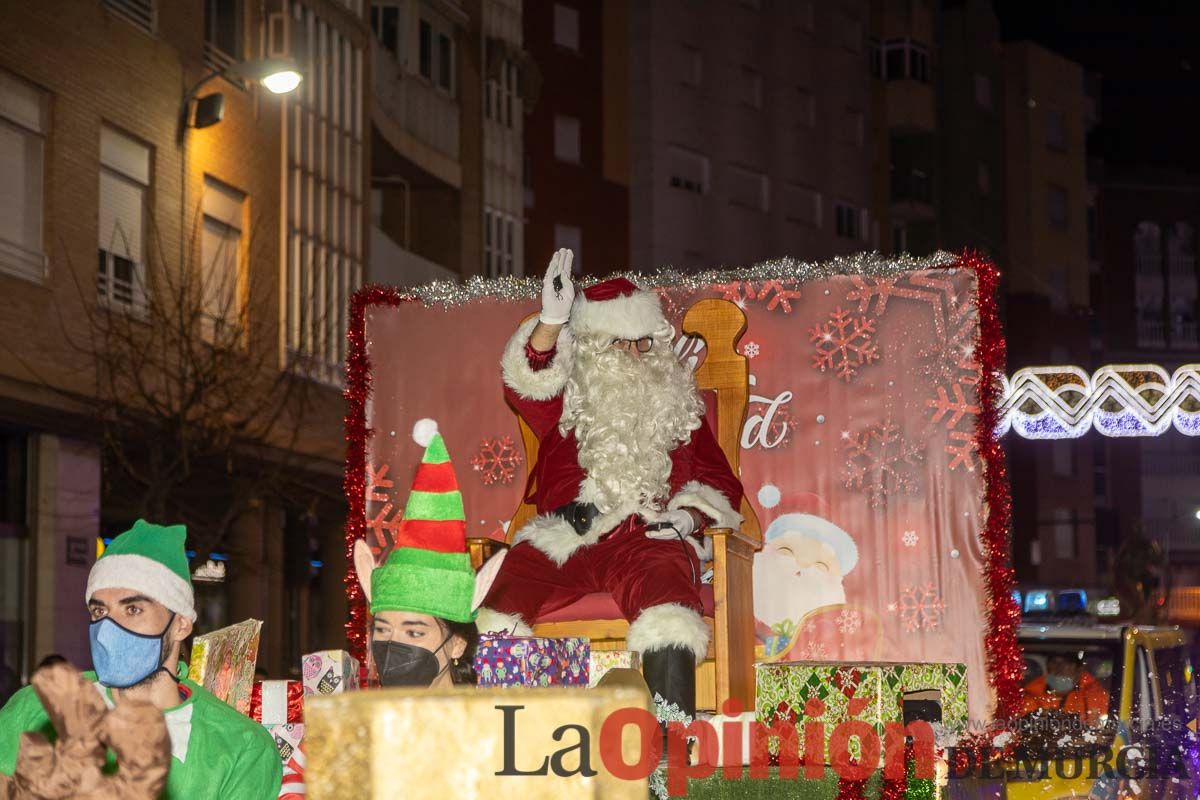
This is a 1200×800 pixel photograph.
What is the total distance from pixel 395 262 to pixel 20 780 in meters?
24.5

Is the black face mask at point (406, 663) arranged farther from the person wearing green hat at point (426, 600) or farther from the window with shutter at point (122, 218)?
the window with shutter at point (122, 218)

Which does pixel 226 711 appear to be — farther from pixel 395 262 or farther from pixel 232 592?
pixel 395 262

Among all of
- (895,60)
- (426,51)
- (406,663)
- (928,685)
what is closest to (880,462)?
(928,685)

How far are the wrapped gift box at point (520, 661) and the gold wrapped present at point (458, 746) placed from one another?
7.34 ft

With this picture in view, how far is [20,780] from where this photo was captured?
271 centimetres

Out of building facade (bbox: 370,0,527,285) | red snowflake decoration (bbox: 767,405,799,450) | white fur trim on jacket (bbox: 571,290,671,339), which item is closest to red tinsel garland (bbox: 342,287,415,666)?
white fur trim on jacket (bbox: 571,290,671,339)

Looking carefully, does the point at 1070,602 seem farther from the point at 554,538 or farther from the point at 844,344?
the point at 554,538

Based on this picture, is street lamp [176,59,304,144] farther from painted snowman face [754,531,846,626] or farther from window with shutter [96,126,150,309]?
painted snowman face [754,531,846,626]

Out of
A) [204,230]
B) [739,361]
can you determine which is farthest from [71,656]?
[739,361]

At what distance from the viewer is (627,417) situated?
7.67 metres

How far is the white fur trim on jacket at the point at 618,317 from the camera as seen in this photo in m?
7.85

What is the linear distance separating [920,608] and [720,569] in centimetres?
125

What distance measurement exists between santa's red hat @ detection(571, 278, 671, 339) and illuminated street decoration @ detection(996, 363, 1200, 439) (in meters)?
2.86

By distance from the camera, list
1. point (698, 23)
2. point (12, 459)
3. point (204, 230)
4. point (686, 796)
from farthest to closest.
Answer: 1. point (698, 23)
2. point (204, 230)
3. point (12, 459)
4. point (686, 796)
